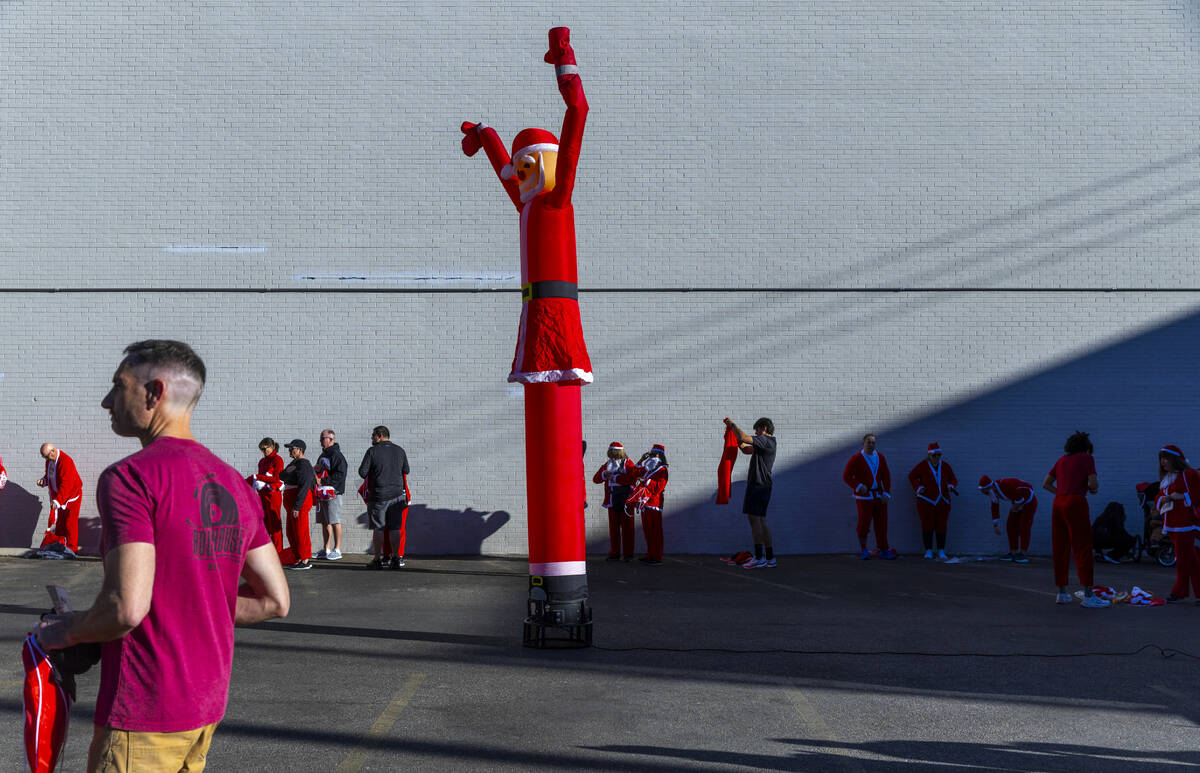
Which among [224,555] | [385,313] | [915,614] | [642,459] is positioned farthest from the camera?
[385,313]

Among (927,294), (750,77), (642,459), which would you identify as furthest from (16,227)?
(927,294)

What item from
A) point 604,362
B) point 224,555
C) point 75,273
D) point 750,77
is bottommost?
point 224,555

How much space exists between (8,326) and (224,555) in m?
15.7

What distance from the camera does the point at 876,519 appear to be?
16.1 meters

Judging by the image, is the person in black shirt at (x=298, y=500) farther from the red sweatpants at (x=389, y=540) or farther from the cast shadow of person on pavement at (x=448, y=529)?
the cast shadow of person on pavement at (x=448, y=529)

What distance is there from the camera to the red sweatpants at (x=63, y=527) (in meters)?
15.5

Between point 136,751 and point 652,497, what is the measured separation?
12564 millimetres

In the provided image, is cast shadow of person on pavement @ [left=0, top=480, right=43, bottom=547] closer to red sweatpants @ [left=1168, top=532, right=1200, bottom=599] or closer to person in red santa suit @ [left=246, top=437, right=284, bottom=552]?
person in red santa suit @ [left=246, top=437, right=284, bottom=552]

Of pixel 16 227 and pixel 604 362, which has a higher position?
pixel 16 227

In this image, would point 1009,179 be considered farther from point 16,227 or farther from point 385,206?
point 16,227

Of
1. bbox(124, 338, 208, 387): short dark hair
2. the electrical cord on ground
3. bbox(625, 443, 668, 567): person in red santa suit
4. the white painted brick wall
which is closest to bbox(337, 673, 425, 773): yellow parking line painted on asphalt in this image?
the electrical cord on ground

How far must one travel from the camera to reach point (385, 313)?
640 inches

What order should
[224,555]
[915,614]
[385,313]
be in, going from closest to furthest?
[224,555]
[915,614]
[385,313]

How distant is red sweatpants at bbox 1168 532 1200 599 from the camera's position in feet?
35.8
